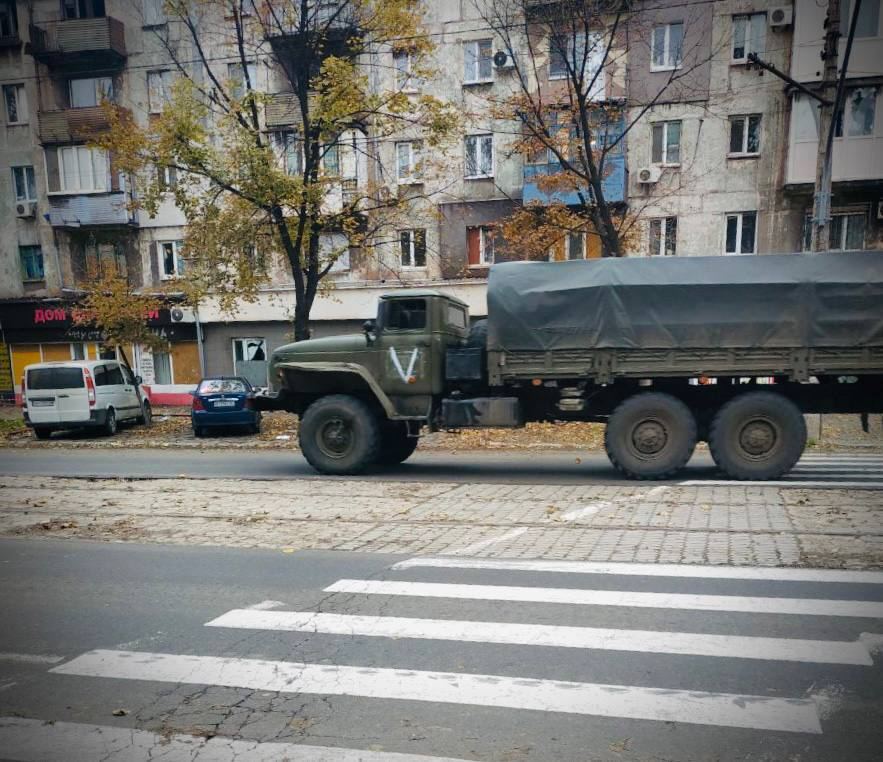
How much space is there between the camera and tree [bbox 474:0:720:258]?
1662 cm

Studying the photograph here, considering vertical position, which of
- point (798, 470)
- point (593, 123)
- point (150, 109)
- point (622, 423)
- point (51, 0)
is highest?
point (51, 0)

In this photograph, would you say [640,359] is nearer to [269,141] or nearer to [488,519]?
[488,519]

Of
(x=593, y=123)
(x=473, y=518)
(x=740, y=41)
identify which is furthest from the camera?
(x=740, y=41)

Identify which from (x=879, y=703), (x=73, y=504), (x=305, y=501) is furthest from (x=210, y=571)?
(x=879, y=703)

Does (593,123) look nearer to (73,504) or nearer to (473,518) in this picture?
(473,518)

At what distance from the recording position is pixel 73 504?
30.4 ft

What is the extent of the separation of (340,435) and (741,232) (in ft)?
63.3

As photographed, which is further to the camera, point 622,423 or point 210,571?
point 622,423

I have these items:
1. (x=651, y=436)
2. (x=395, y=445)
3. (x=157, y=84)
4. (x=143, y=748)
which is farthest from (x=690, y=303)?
(x=157, y=84)

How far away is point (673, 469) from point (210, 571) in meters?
6.64

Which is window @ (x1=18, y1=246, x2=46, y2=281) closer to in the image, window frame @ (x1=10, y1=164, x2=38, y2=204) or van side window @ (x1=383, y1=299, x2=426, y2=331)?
window frame @ (x1=10, y1=164, x2=38, y2=204)

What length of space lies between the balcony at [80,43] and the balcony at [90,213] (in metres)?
5.68

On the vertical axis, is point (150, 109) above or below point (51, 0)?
below

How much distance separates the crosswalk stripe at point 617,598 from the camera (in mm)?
4750
